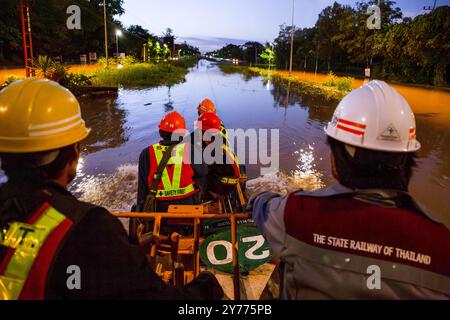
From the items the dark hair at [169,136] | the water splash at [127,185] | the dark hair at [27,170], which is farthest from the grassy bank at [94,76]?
the dark hair at [27,170]

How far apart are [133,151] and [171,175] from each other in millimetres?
6228

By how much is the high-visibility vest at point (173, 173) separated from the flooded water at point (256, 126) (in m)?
2.62

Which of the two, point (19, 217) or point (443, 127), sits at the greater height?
point (19, 217)

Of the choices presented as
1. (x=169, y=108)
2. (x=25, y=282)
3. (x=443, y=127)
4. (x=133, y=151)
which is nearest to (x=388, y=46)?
(x=443, y=127)

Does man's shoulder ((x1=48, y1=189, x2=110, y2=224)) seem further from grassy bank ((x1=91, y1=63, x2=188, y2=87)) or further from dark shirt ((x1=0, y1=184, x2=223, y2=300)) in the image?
grassy bank ((x1=91, y1=63, x2=188, y2=87))

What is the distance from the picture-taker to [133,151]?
948cm

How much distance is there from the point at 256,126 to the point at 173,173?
400 inches

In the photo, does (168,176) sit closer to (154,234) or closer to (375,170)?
(154,234)

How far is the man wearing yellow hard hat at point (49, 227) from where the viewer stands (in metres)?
1.18

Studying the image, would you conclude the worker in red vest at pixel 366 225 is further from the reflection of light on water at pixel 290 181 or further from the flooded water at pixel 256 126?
the reflection of light on water at pixel 290 181

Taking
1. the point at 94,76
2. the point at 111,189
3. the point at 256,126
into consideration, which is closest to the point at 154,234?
the point at 111,189

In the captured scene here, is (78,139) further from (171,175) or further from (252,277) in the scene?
(252,277)

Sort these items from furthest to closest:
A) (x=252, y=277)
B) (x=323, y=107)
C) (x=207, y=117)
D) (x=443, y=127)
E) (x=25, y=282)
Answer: (x=323, y=107) < (x=443, y=127) < (x=207, y=117) < (x=252, y=277) < (x=25, y=282)
